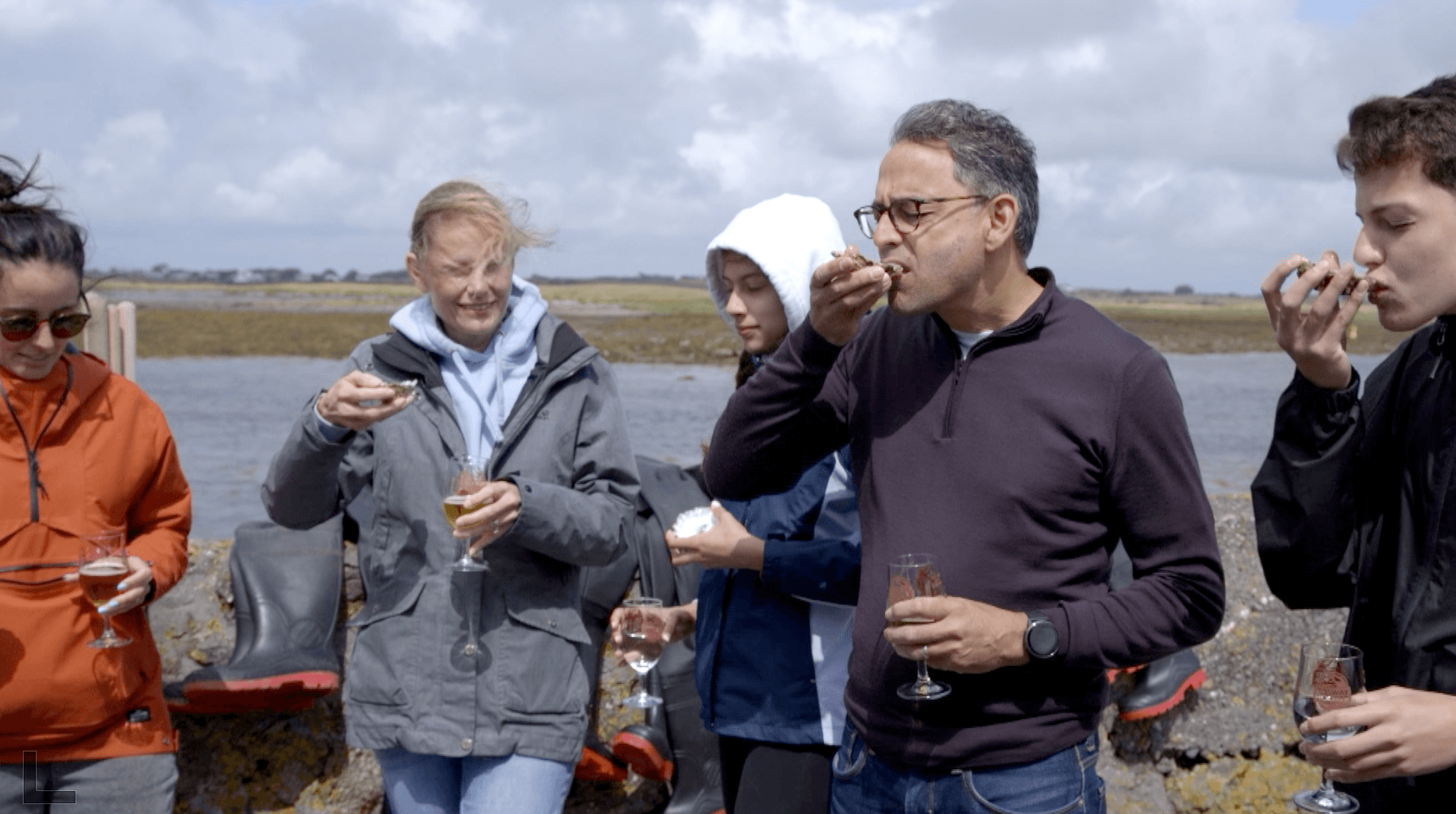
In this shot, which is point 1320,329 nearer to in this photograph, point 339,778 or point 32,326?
point 32,326

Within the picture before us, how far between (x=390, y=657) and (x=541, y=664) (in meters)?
0.42

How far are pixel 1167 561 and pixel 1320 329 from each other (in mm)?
578

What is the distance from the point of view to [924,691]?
284 centimetres

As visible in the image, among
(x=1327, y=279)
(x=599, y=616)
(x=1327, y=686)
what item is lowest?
(x=599, y=616)

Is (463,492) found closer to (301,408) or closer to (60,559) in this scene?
(60,559)

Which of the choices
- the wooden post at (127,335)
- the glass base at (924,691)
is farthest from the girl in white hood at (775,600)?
the wooden post at (127,335)

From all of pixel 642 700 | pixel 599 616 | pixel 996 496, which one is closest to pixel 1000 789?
pixel 996 496

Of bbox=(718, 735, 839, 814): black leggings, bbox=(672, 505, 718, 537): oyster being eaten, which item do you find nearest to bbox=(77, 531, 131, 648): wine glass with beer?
bbox=(672, 505, 718, 537): oyster being eaten

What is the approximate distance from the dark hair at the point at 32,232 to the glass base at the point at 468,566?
1.28 meters

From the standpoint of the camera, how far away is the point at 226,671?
4.68 m

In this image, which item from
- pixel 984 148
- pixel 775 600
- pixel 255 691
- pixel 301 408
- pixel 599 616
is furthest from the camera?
pixel 301 408

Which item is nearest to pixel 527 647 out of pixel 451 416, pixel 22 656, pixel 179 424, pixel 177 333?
pixel 451 416

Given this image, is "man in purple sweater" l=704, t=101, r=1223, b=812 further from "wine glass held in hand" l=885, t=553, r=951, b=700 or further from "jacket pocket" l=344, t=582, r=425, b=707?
"jacket pocket" l=344, t=582, r=425, b=707

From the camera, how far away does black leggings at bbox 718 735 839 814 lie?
3512mm
